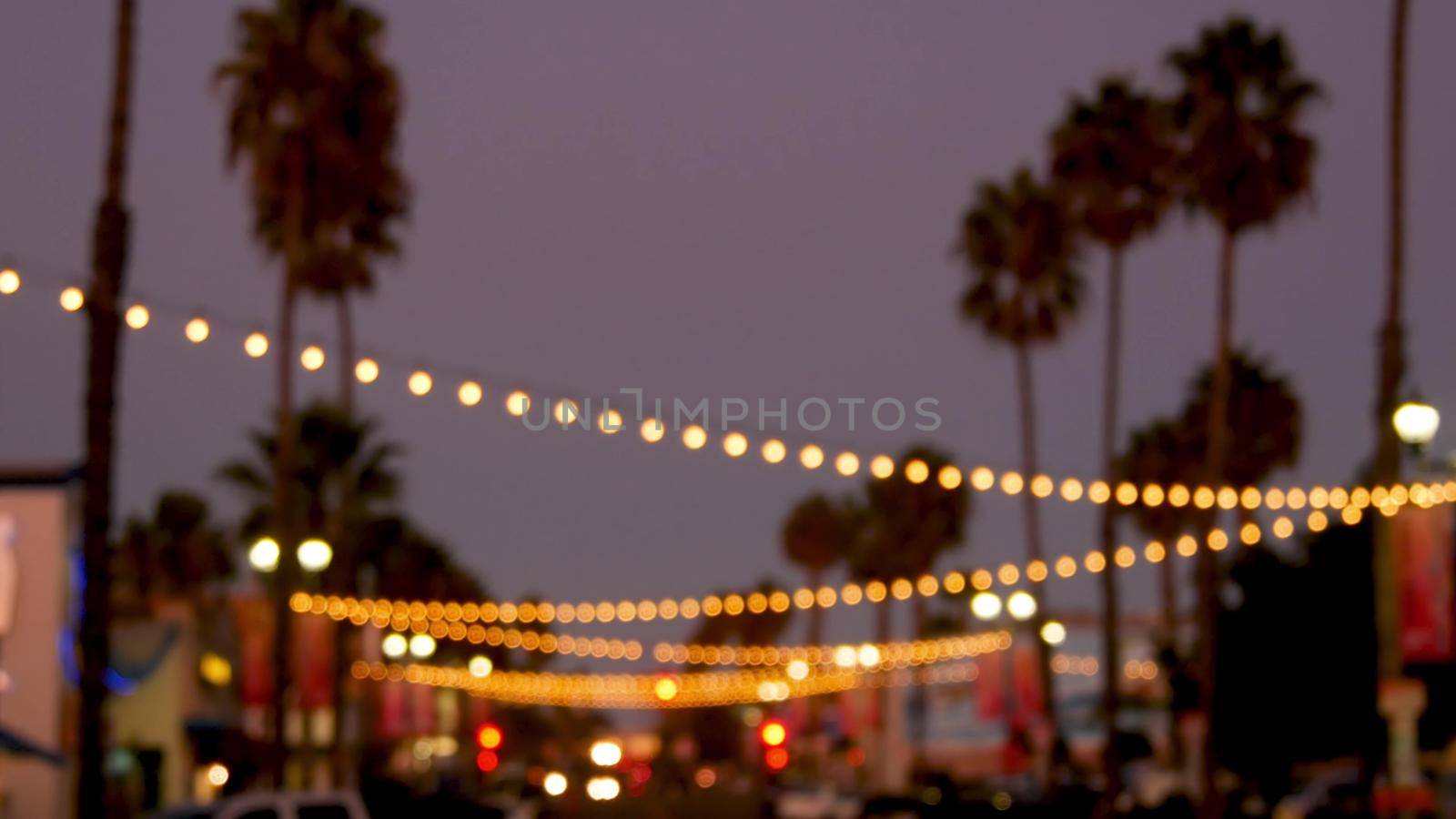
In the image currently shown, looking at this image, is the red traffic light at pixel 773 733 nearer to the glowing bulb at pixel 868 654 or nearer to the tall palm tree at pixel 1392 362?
the glowing bulb at pixel 868 654

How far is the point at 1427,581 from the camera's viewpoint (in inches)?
935

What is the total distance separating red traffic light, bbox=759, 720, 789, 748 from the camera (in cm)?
6175

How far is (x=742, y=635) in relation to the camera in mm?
141875

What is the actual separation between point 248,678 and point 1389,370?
78.0 feet

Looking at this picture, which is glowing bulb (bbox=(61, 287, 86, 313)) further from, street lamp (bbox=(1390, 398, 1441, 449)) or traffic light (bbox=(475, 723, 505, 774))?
traffic light (bbox=(475, 723, 505, 774))

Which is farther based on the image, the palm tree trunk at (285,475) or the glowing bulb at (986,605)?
the glowing bulb at (986,605)

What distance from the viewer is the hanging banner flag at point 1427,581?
23.7 metres

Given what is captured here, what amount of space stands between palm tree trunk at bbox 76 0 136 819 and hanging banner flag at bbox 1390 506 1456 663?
589 inches

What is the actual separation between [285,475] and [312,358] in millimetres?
18538

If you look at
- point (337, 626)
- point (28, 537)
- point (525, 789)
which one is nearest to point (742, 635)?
point (525, 789)

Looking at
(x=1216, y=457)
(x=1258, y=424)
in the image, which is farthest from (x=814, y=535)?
(x=1216, y=457)

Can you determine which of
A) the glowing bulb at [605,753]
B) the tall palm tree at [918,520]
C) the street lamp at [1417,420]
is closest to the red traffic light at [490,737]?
the glowing bulb at [605,753]

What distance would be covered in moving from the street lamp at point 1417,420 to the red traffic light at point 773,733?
40.9m

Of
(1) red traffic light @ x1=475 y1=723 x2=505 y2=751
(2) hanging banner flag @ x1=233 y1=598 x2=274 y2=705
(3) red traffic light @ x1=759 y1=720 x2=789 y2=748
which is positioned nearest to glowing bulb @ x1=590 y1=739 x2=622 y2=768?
(1) red traffic light @ x1=475 y1=723 x2=505 y2=751
